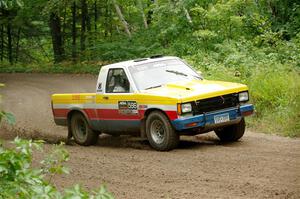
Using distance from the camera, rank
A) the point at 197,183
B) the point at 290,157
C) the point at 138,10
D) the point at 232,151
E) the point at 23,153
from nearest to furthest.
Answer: the point at 23,153 → the point at 197,183 → the point at 290,157 → the point at 232,151 → the point at 138,10

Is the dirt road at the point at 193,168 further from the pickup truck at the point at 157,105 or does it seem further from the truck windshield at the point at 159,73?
the truck windshield at the point at 159,73

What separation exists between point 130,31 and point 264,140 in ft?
77.2

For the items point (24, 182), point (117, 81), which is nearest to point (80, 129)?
point (117, 81)

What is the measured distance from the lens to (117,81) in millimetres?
12406

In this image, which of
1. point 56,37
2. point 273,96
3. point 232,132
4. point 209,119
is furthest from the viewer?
point 56,37

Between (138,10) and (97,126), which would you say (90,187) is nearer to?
(97,126)

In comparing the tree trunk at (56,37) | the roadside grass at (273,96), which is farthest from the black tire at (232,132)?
the tree trunk at (56,37)

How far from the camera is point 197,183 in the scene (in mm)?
8492

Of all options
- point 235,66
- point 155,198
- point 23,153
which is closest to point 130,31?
point 235,66

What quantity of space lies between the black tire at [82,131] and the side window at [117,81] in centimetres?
108

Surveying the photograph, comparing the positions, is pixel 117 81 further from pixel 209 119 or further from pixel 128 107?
pixel 209 119

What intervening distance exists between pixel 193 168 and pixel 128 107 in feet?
9.26

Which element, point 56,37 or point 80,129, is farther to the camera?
point 56,37

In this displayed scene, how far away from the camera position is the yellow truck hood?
1094cm
